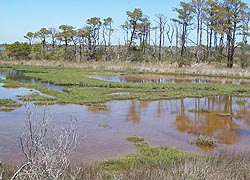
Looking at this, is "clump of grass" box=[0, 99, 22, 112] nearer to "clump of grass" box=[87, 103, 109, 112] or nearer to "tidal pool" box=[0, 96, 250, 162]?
"tidal pool" box=[0, 96, 250, 162]

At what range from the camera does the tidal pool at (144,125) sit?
10.6m

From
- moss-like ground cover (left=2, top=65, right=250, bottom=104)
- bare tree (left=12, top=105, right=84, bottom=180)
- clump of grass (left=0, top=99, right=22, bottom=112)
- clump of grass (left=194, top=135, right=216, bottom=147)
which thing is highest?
bare tree (left=12, top=105, right=84, bottom=180)

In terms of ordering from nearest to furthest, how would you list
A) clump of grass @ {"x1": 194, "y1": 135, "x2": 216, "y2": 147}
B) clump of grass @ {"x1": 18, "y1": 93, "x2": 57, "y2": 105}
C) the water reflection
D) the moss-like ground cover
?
clump of grass @ {"x1": 194, "y1": 135, "x2": 216, "y2": 147}
the water reflection
clump of grass @ {"x1": 18, "y1": 93, "x2": 57, "y2": 105}
the moss-like ground cover

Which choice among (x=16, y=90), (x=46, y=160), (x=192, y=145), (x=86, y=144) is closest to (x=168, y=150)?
(x=192, y=145)

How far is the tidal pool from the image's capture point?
10.6 m

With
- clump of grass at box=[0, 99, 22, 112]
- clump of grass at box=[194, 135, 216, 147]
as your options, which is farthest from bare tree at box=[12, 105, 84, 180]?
clump of grass at box=[0, 99, 22, 112]

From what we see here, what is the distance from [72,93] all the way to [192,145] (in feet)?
42.1

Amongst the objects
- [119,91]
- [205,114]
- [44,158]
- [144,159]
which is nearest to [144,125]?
[205,114]

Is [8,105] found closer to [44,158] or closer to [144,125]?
[144,125]

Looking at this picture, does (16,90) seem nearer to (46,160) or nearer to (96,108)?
(96,108)

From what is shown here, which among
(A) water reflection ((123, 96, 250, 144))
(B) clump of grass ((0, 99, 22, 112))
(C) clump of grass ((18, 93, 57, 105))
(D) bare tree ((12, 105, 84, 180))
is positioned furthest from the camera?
(C) clump of grass ((18, 93, 57, 105))

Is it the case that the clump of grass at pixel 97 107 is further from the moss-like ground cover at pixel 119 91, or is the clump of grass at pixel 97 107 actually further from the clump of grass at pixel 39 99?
the clump of grass at pixel 39 99

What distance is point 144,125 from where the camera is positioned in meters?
14.3

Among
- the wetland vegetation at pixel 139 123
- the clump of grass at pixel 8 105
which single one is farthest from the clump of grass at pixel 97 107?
the clump of grass at pixel 8 105
